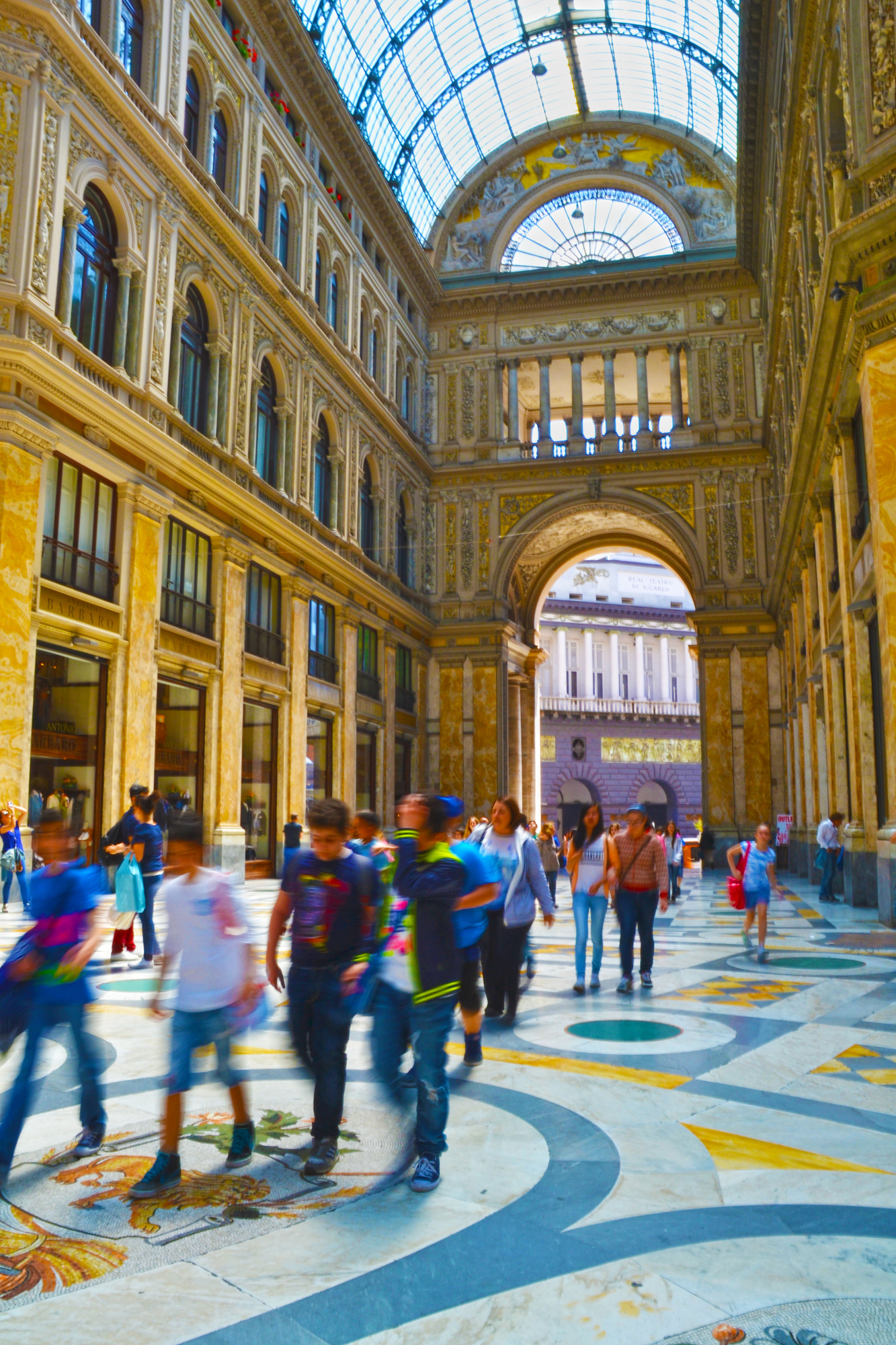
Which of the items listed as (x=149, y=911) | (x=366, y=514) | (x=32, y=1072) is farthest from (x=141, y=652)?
(x=366, y=514)

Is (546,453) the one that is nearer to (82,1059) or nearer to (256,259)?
(256,259)

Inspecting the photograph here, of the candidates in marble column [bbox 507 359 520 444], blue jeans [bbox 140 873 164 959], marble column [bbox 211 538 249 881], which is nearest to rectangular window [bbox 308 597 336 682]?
marble column [bbox 211 538 249 881]

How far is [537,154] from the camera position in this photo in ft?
115

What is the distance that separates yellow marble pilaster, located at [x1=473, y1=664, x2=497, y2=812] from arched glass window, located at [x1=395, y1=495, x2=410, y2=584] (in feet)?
12.5

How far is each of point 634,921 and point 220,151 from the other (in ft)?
61.0

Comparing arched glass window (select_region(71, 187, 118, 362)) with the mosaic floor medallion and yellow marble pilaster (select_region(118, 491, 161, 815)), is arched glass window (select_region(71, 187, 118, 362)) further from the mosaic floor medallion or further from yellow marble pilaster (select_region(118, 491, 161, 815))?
the mosaic floor medallion

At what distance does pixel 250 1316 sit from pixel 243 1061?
9.69 ft

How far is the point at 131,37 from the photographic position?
55.4ft

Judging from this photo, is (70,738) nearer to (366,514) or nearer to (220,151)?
(220,151)

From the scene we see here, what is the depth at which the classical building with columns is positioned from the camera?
13680mm

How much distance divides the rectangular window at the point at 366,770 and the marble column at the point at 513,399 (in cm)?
1169

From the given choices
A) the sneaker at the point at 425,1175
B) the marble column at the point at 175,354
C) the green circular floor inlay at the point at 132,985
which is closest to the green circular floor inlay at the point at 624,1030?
the sneaker at the point at 425,1175

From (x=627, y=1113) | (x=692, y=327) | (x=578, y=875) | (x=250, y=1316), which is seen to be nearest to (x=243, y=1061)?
(x=627, y=1113)

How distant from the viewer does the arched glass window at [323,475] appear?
25031mm
